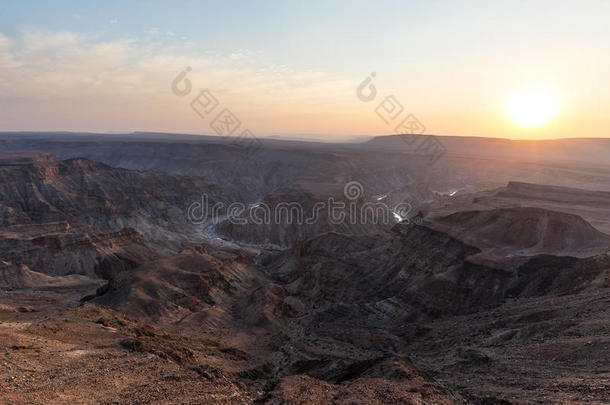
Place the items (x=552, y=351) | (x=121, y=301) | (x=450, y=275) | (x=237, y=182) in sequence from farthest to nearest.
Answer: (x=237, y=182) < (x=450, y=275) < (x=121, y=301) < (x=552, y=351)

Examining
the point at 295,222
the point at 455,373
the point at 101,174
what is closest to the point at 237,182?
the point at 101,174

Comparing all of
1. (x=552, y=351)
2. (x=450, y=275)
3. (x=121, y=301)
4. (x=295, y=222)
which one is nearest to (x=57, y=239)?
(x=121, y=301)

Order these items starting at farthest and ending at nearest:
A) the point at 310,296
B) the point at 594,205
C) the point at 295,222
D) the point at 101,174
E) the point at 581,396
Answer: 1. the point at 101,174
2. the point at 295,222
3. the point at 594,205
4. the point at 310,296
5. the point at 581,396

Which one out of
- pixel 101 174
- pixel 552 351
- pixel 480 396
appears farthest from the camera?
pixel 101 174

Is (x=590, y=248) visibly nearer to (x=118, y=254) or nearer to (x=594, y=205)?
(x=594, y=205)

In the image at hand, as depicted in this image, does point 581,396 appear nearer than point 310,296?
Yes

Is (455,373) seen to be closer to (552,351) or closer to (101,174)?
(552,351)

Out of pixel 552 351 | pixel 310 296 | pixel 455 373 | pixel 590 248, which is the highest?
pixel 590 248

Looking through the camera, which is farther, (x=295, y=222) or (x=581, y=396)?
(x=295, y=222)

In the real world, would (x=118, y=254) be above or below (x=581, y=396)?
below
